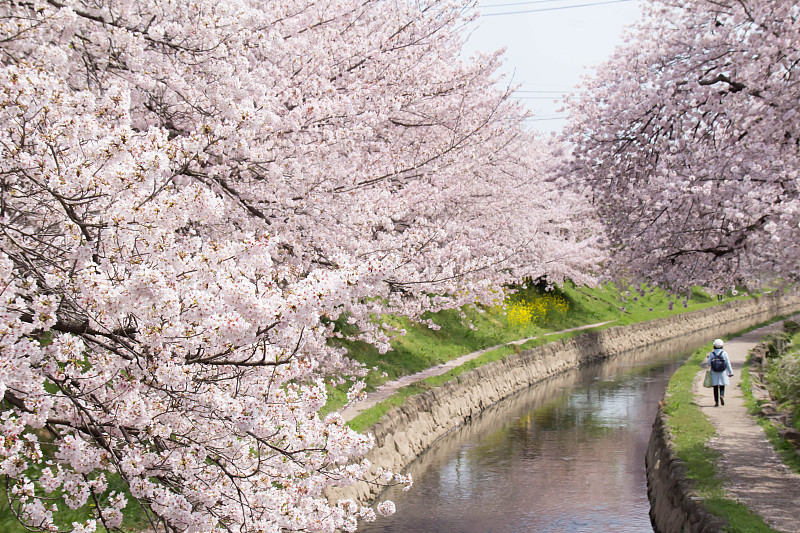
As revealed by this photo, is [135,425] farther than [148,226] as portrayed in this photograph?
Yes

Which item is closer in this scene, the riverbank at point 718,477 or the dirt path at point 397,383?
the riverbank at point 718,477

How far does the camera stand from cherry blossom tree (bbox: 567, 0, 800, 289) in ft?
32.2

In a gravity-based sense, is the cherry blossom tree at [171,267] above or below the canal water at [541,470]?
above

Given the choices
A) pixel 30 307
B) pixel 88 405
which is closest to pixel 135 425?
pixel 88 405

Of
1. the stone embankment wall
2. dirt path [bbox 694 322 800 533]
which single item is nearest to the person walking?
dirt path [bbox 694 322 800 533]

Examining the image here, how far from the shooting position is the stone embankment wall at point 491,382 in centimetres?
1407

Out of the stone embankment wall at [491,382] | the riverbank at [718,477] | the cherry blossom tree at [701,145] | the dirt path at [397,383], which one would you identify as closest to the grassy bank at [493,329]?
the dirt path at [397,383]

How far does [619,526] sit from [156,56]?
974cm

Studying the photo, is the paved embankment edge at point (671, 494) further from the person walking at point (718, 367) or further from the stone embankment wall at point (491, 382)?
the stone embankment wall at point (491, 382)

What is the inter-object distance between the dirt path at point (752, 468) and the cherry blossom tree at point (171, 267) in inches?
200

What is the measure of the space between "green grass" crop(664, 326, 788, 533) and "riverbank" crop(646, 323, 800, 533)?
1 centimetres

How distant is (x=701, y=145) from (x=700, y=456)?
4.90 meters

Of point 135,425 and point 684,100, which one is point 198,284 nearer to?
point 135,425

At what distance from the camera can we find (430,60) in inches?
527
